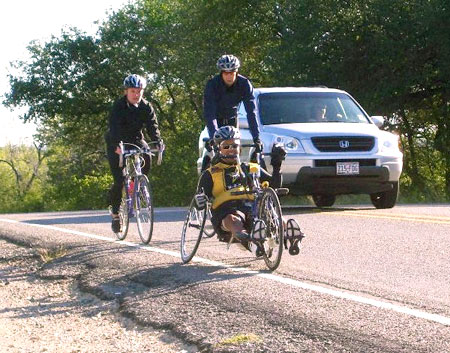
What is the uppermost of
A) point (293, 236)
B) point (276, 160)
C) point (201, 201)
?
point (276, 160)

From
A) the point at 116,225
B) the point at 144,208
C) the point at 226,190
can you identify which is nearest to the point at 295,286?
the point at 226,190

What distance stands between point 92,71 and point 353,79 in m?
21.0

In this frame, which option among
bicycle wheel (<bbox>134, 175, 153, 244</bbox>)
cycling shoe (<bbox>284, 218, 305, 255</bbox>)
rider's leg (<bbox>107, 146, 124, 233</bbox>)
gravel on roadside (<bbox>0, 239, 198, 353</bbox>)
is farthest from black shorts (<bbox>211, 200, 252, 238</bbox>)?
rider's leg (<bbox>107, 146, 124, 233</bbox>)

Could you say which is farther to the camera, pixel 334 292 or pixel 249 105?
pixel 249 105

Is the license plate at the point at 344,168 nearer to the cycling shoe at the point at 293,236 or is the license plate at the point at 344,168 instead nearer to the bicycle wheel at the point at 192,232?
the bicycle wheel at the point at 192,232

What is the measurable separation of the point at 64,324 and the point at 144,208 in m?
3.88

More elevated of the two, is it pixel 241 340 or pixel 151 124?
pixel 151 124

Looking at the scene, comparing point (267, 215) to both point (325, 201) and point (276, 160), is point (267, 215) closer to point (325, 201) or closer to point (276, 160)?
point (276, 160)

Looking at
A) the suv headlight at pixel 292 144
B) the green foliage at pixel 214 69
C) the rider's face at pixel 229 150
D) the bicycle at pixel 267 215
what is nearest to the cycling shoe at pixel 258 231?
the bicycle at pixel 267 215

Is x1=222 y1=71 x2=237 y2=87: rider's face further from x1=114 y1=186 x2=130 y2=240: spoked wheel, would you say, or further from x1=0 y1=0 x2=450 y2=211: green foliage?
x1=0 y1=0 x2=450 y2=211: green foliage

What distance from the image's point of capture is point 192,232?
8.80 m

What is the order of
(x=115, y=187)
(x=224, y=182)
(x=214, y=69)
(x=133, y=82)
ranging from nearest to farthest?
(x=224, y=182) < (x=133, y=82) < (x=115, y=187) < (x=214, y=69)

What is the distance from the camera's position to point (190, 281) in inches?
305

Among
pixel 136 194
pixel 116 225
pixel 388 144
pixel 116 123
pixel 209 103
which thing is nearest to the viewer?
pixel 209 103
